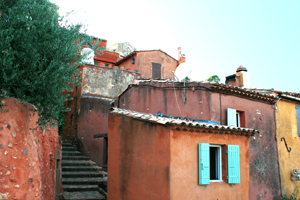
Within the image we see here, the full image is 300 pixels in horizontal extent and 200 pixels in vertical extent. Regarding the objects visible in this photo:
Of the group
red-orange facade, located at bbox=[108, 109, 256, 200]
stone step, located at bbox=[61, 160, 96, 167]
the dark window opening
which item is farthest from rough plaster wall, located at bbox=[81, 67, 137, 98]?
red-orange facade, located at bbox=[108, 109, 256, 200]

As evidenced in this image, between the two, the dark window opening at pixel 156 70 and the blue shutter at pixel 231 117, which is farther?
the dark window opening at pixel 156 70

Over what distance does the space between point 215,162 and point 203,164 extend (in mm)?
1208

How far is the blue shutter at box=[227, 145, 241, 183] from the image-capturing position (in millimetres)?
9320

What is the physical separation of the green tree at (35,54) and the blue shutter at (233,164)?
18.5ft

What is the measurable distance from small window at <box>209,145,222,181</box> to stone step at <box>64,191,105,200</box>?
472cm

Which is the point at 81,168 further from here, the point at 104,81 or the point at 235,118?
the point at 235,118

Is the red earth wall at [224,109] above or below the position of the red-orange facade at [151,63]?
below

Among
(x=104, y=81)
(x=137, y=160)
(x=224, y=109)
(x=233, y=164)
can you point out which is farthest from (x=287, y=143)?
(x=104, y=81)

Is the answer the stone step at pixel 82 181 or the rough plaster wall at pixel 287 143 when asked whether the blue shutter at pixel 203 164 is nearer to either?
the stone step at pixel 82 181

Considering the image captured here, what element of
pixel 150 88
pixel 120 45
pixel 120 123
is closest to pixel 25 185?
pixel 120 123

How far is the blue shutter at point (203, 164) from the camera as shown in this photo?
8492 millimetres

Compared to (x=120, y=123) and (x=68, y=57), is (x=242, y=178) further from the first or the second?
(x=68, y=57)

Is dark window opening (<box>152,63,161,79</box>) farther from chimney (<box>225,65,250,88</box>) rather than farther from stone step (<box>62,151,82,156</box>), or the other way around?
stone step (<box>62,151,82,156</box>)

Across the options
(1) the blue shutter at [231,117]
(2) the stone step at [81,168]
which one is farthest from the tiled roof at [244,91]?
(2) the stone step at [81,168]
